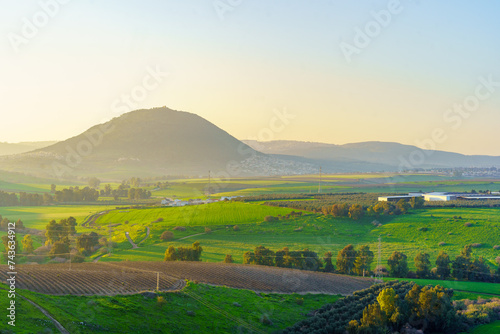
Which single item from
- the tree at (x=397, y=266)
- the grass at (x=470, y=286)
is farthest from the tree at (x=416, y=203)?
the grass at (x=470, y=286)

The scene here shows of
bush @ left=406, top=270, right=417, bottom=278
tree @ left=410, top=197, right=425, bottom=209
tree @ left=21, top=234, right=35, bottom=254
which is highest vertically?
tree @ left=410, top=197, right=425, bottom=209

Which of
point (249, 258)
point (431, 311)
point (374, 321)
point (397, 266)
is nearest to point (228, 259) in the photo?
point (249, 258)

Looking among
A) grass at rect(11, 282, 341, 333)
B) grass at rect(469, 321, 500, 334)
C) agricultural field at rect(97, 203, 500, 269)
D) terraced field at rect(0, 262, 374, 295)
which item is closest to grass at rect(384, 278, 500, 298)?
agricultural field at rect(97, 203, 500, 269)

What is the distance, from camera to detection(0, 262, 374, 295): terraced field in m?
42.4

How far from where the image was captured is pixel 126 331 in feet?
107

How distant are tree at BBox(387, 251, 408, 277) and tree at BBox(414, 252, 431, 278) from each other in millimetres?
1693

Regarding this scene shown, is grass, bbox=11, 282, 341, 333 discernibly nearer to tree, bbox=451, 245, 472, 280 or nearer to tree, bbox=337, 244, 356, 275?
tree, bbox=337, 244, 356, 275

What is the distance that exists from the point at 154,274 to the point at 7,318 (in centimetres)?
Answer: 2381

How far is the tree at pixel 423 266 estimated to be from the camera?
216 ft

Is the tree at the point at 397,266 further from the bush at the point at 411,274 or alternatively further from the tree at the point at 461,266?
the tree at the point at 461,266

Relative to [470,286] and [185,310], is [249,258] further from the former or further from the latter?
[185,310]

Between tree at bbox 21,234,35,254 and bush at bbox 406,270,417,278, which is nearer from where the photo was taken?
bush at bbox 406,270,417,278

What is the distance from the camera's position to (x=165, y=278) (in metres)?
50.2

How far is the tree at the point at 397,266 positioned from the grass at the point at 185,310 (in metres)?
17.9
